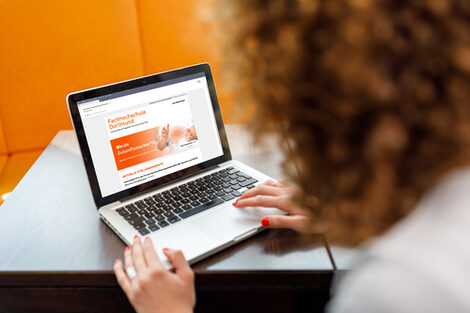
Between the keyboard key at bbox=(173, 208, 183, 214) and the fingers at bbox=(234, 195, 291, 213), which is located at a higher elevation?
the keyboard key at bbox=(173, 208, 183, 214)

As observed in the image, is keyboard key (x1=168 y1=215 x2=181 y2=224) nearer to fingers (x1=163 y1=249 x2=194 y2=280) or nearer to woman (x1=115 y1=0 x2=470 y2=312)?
fingers (x1=163 y1=249 x2=194 y2=280)

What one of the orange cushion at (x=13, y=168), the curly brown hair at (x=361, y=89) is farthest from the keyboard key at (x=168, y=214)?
the orange cushion at (x=13, y=168)

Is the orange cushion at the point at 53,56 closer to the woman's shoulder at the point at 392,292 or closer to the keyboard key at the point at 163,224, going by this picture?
the keyboard key at the point at 163,224

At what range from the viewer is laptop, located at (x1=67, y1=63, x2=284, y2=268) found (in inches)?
32.9

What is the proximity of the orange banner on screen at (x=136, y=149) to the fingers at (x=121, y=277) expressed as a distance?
0.26 m

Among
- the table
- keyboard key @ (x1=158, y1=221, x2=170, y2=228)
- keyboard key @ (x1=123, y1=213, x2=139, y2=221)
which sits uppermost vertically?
keyboard key @ (x1=123, y1=213, x2=139, y2=221)

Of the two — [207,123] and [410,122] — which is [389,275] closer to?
[410,122]

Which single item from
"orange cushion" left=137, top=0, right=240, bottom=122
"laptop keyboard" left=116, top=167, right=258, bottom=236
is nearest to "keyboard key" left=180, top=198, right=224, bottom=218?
"laptop keyboard" left=116, top=167, right=258, bottom=236

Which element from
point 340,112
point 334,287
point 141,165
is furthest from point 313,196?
point 141,165

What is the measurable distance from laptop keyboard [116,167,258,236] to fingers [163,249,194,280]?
109 millimetres

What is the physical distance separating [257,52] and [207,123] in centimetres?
62

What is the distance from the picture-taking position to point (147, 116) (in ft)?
3.20

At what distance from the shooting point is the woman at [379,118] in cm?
38

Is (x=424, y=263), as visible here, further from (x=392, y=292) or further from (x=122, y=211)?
(x=122, y=211)
